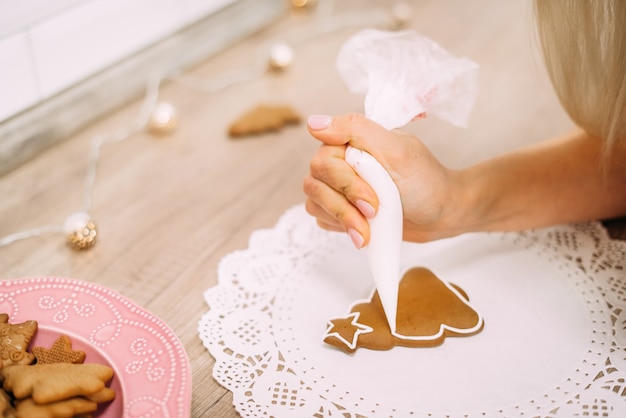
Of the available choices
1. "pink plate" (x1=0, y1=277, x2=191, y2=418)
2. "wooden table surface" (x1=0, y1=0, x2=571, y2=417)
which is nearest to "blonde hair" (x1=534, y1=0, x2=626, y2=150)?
"wooden table surface" (x1=0, y1=0, x2=571, y2=417)

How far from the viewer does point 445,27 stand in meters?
1.33

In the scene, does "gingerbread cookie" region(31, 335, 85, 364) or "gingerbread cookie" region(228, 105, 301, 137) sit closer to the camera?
"gingerbread cookie" region(31, 335, 85, 364)

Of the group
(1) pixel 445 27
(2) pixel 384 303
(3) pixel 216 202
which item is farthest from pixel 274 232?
(1) pixel 445 27

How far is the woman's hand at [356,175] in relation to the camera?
0.68m

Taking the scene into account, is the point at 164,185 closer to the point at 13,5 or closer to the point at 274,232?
the point at 274,232

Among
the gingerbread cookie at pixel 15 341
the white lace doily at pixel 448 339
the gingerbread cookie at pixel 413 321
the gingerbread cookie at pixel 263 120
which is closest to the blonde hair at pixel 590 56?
the white lace doily at pixel 448 339

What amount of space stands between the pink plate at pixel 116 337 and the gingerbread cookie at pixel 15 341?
2 centimetres

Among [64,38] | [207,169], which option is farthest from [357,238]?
[64,38]

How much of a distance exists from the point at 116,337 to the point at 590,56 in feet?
1.96

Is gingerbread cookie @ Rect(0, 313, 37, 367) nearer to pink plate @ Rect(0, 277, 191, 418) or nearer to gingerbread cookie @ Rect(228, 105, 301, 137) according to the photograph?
pink plate @ Rect(0, 277, 191, 418)

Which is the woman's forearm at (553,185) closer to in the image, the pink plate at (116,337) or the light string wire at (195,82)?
the pink plate at (116,337)

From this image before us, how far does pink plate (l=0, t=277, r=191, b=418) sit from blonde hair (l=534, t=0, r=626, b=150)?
533 mm

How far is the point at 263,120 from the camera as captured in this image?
1.07 m

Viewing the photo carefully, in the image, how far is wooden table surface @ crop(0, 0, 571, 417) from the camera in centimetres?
81
